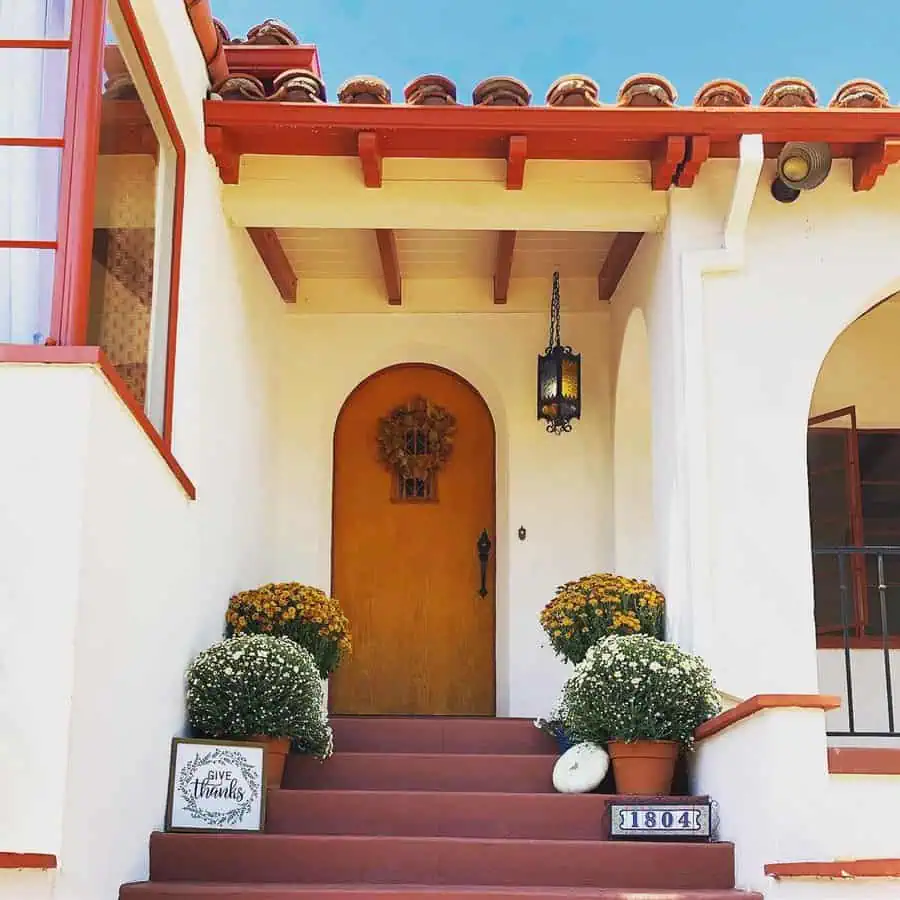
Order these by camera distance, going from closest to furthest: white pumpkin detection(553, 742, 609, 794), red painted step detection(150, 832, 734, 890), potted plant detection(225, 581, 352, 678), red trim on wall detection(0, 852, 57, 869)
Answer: red trim on wall detection(0, 852, 57, 869) → red painted step detection(150, 832, 734, 890) → white pumpkin detection(553, 742, 609, 794) → potted plant detection(225, 581, 352, 678)

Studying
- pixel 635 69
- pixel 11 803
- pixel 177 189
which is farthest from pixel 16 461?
pixel 635 69

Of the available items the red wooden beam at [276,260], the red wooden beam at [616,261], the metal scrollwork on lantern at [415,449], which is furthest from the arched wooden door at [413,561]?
the red wooden beam at [616,261]

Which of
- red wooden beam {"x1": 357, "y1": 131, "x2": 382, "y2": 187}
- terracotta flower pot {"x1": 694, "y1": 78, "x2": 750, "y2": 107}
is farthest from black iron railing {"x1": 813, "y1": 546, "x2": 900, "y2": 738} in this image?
red wooden beam {"x1": 357, "y1": 131, "x2": 382, "y2": 187}

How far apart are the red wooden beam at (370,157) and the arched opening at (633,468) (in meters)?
2.15

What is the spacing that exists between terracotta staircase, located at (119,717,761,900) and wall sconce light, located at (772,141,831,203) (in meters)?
3.22

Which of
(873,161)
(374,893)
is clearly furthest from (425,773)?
(873,161)

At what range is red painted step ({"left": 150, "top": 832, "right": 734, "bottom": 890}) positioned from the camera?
5.82m

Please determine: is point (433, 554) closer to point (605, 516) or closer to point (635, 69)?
point (605, 516)

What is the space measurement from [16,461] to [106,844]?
1494 mm

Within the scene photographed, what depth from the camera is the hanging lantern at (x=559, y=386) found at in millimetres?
8531

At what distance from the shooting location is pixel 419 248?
8.66 metres

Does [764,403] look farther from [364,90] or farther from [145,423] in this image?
[145,423]

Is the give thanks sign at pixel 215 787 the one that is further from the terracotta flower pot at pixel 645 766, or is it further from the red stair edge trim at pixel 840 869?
the red stair edge trim at pixel 840 869

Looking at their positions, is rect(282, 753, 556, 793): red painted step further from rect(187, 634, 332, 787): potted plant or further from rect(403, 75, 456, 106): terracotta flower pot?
rect(403, 75, 456, 106): terracotta flower pot
